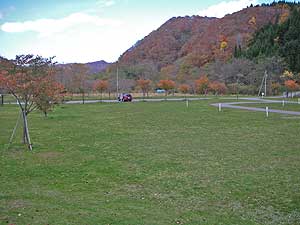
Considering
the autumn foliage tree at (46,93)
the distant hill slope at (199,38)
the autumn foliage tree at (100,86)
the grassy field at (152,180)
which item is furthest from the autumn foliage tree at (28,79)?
the distant hill slope at (199,38)

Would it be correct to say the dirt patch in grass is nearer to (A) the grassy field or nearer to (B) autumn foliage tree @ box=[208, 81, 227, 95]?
(A) the grassy field

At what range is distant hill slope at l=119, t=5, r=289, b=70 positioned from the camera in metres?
90.6

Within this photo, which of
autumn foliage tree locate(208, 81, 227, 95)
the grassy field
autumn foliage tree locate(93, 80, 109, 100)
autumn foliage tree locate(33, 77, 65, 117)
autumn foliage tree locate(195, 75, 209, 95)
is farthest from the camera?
autumn foliage tree locate(195, 75, 209, 95)

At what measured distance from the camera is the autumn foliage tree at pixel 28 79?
510 inches

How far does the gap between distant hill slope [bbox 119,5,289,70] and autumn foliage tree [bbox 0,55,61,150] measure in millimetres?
74802

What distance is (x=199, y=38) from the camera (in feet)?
336

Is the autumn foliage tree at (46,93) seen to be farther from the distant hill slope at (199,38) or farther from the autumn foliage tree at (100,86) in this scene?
the distant hill slope at (199,38)

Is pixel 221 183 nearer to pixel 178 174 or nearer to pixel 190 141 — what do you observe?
pixel 178 174

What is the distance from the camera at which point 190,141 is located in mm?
14898

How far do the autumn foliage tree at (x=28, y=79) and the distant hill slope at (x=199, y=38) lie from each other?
245 ft

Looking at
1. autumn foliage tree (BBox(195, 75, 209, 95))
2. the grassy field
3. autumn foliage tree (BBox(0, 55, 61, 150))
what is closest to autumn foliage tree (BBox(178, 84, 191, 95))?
autumn foliage tree (BBox(195, 75, 209, 95))

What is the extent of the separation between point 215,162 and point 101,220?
5.55 meters

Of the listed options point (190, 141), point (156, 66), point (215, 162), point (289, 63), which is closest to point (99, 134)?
point (190, 141)

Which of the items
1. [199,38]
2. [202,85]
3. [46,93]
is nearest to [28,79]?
[46,93]
